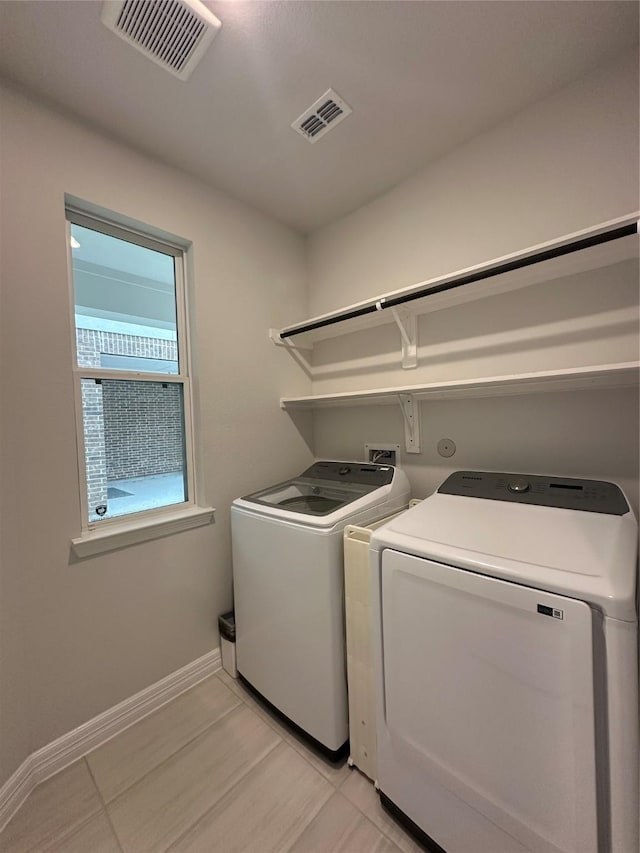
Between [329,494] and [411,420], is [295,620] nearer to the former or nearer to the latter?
[329,494]

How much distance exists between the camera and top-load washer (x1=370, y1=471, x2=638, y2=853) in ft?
2.35

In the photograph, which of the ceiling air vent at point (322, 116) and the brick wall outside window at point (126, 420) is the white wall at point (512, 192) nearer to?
the ceiling air vent at point (322, 116)

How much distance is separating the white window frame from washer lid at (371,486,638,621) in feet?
3.64

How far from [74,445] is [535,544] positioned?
1685 mm

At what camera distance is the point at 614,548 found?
0.87 m

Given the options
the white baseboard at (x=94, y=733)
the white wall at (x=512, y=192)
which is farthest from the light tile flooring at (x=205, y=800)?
the white wall at (x=512, y=192)

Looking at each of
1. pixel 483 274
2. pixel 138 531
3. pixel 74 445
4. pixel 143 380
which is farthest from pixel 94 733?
pixel 483 274

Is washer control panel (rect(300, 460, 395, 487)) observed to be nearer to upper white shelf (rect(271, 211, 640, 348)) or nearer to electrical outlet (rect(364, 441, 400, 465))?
electrical outlet (rect(364, 441, 400, 465))

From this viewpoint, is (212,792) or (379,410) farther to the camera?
(379,410)

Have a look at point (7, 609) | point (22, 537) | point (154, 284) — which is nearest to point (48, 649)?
point (7, 609)

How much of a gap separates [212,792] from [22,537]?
3.85ft

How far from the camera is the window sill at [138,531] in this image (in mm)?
1400

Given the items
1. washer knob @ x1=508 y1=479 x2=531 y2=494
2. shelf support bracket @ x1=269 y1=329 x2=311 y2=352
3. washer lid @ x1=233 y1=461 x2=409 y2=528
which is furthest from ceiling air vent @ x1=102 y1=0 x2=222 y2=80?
washer knob @ x1=508 y1=479 x2=531 y2=494

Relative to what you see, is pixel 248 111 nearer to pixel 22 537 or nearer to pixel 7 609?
pixel 22 537
